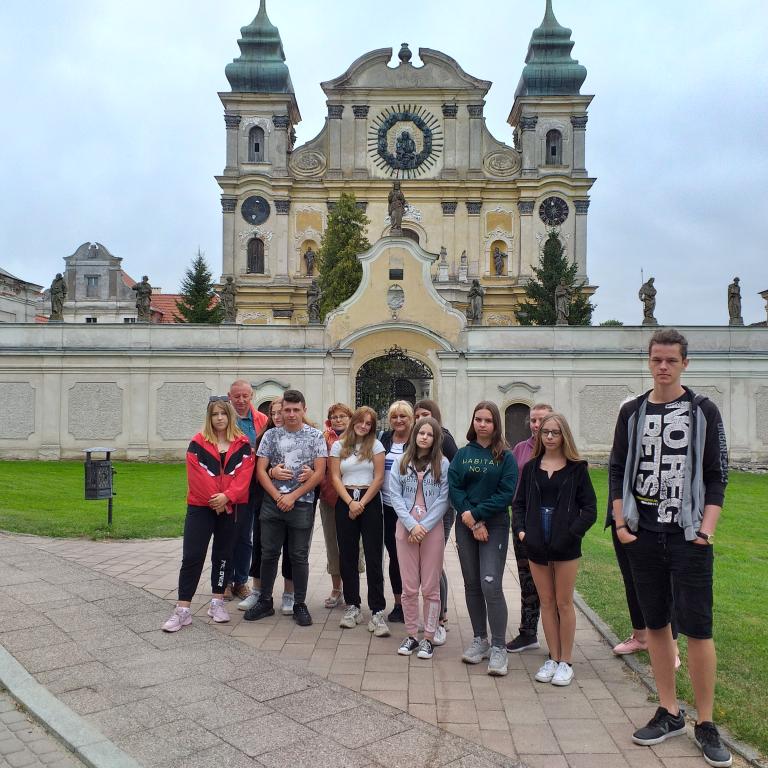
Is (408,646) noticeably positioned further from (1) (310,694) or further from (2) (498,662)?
(1) (310,694)

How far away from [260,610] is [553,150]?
4401 cm

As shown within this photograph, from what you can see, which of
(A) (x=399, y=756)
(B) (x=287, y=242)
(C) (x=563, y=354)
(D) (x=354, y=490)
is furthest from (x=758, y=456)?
(B) (x=287, y=242)

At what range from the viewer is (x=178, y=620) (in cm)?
620

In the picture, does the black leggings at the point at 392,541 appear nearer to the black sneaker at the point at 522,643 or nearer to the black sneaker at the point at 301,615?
the black sneaker at the point at 301,615

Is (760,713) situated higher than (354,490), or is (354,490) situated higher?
(354,490)

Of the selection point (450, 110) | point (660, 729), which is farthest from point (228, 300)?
point (450, 110)

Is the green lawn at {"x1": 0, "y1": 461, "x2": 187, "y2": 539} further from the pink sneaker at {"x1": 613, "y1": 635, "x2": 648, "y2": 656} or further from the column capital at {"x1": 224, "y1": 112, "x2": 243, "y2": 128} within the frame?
the column capital at {"x1": 224, "y1": 112, "x2": 243, "y2": 128}

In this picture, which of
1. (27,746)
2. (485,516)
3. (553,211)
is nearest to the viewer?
(27,746)

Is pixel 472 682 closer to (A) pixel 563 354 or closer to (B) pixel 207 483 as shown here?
(B) pixel 207 483

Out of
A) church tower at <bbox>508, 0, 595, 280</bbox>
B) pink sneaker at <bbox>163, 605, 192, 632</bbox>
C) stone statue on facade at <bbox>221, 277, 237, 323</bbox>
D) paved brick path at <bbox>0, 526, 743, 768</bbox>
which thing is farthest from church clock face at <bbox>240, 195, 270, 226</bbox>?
pink sneaker at <bbox>163, 605, 192, 632</bbox>

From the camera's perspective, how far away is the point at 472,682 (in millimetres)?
5211

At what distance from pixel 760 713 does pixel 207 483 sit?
4.41 meters

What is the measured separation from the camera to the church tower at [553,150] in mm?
44562

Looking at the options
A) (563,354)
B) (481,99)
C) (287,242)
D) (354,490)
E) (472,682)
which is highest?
(481,99)
